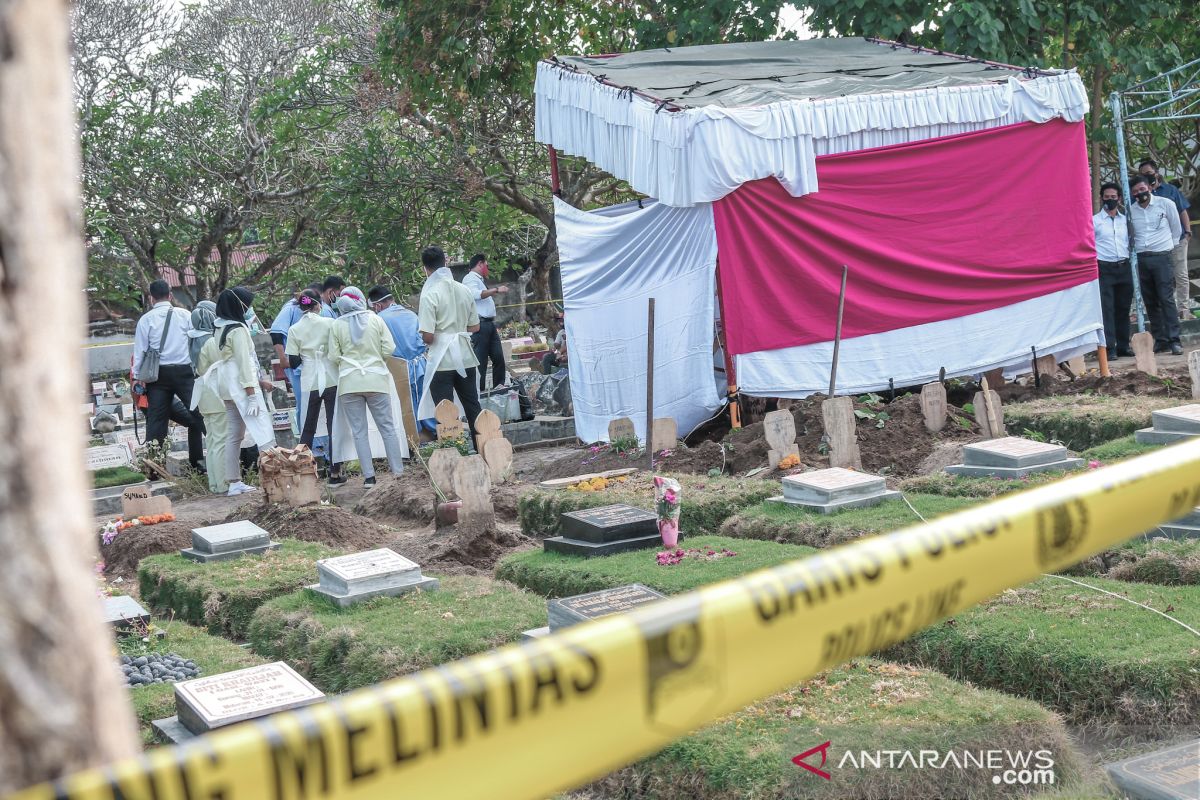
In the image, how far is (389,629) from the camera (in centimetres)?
609

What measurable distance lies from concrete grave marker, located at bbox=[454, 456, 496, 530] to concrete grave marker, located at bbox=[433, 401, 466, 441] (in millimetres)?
2867

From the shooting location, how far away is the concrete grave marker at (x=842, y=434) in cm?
930

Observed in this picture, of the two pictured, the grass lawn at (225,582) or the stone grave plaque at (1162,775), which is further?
the grass lawn at (225,582)

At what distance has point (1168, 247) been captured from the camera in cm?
1427

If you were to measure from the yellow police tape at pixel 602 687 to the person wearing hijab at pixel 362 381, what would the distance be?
9.79 meters

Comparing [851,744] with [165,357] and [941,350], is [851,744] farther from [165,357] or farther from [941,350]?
[165,357]

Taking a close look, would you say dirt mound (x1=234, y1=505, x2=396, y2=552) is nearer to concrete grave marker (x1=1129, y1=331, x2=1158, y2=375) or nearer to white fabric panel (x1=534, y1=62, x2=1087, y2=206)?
white fabric panel (x1=534, y1=62, x2=1087, y2=206)

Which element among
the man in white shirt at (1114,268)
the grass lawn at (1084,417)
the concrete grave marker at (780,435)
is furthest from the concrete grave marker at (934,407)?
the man in white shirt at (1114,268)

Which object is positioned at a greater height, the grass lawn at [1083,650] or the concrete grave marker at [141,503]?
the concrete grave marker at [141,503]

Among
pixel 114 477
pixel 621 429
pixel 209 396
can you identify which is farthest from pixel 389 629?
pixel 114 477

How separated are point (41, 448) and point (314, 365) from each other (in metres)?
10.8

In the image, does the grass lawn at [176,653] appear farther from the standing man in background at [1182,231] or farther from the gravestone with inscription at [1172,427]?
the standing man in background at [1182,231]

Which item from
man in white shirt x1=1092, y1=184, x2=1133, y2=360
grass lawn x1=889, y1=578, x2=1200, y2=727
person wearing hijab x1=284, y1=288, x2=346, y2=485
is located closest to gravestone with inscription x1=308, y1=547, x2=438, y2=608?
grass lawn x1=889, y1=578, x2=1200, y2=727

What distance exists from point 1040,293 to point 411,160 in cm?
1003
